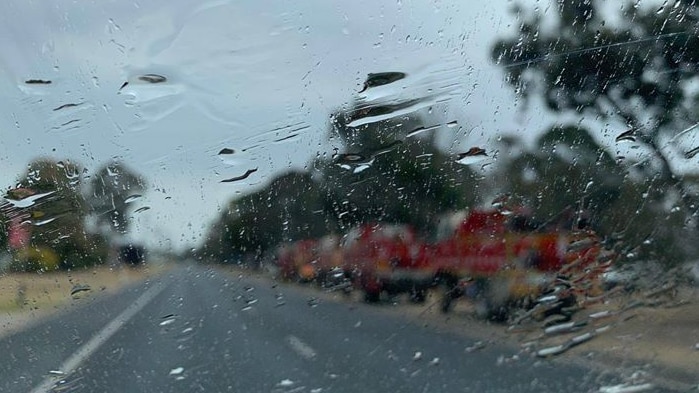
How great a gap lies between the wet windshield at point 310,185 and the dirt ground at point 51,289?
1 centimetres

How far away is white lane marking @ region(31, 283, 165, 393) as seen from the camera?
5312 millimetres

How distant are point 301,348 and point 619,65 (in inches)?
98.1

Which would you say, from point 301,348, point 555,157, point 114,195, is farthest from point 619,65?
point 114,195

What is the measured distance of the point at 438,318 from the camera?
5.35m

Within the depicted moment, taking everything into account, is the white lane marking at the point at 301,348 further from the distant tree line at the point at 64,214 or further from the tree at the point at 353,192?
the distant tree line at the point at 64,214

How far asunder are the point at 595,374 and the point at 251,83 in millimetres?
2532

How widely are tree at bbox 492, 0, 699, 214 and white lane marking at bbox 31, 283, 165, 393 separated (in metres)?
2.50

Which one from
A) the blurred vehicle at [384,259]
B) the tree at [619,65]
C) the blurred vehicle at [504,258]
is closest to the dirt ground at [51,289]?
the blurred vehicle at [384,259]

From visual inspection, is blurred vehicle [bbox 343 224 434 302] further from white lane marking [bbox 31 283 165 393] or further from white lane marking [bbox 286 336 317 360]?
white lane marking [bbox 31 283 165 393]

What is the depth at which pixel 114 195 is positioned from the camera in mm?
5621

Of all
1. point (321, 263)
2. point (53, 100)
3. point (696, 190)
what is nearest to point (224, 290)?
point (321, 263)

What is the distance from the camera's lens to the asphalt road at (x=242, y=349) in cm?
503

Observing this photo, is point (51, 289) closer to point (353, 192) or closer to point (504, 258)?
point (353, 192)

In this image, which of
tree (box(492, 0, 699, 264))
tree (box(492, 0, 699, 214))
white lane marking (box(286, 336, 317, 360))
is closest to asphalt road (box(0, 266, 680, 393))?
white lane marking (box(286, 336, 317, 360))
